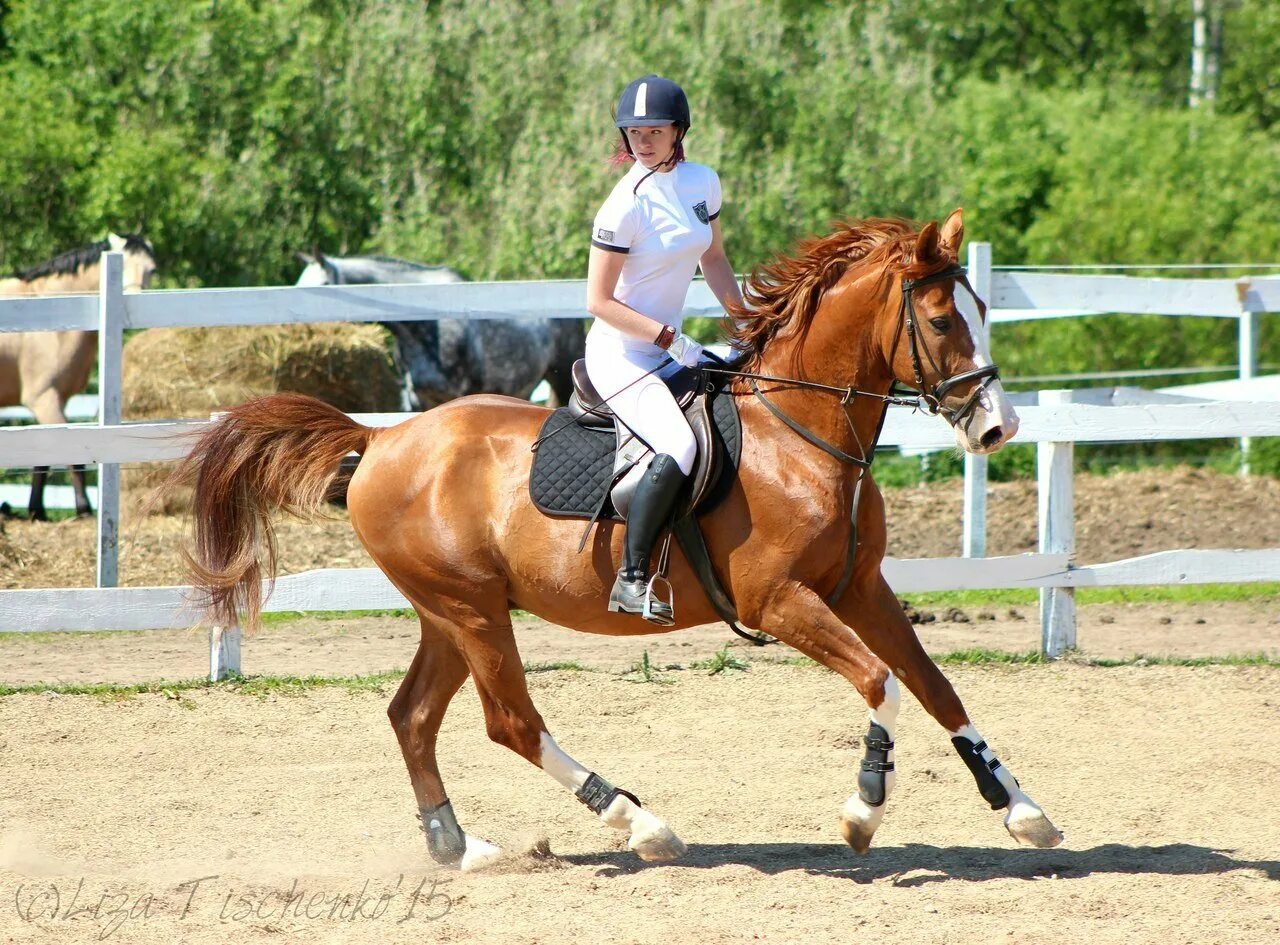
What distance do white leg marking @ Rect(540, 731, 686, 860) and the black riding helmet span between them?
7.15 ft

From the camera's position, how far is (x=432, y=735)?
5.46 m

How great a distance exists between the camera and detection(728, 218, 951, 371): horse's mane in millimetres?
5090

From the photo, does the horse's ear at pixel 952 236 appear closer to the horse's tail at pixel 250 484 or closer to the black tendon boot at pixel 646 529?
the black tendon boot at pixel 646 529

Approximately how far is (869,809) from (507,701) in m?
1.34

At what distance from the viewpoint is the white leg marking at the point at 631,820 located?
16.1 feet

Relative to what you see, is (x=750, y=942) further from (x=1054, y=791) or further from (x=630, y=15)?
(x=630, y=15)

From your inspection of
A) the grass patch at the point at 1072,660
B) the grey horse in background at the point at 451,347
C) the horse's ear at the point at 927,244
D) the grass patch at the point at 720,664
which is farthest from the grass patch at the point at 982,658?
the grey horse in background at the point at 451,347

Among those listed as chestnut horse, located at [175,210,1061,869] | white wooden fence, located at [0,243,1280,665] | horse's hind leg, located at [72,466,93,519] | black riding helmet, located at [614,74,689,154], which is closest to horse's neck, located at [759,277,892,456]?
chestnut horse, located at [175,210,1061,869]

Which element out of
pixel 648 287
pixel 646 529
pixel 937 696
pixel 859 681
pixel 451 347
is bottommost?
pixel 937 696

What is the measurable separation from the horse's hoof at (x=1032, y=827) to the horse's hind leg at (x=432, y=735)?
1752 millimetres

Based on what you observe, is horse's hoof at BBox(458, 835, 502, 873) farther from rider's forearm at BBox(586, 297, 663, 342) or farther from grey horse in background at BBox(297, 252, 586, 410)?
grey horse in background at BBox(297, 252, 586, 410)

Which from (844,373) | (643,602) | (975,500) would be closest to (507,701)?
(643,602)

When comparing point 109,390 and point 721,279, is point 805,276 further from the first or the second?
point 109,390

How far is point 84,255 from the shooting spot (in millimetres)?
12812
